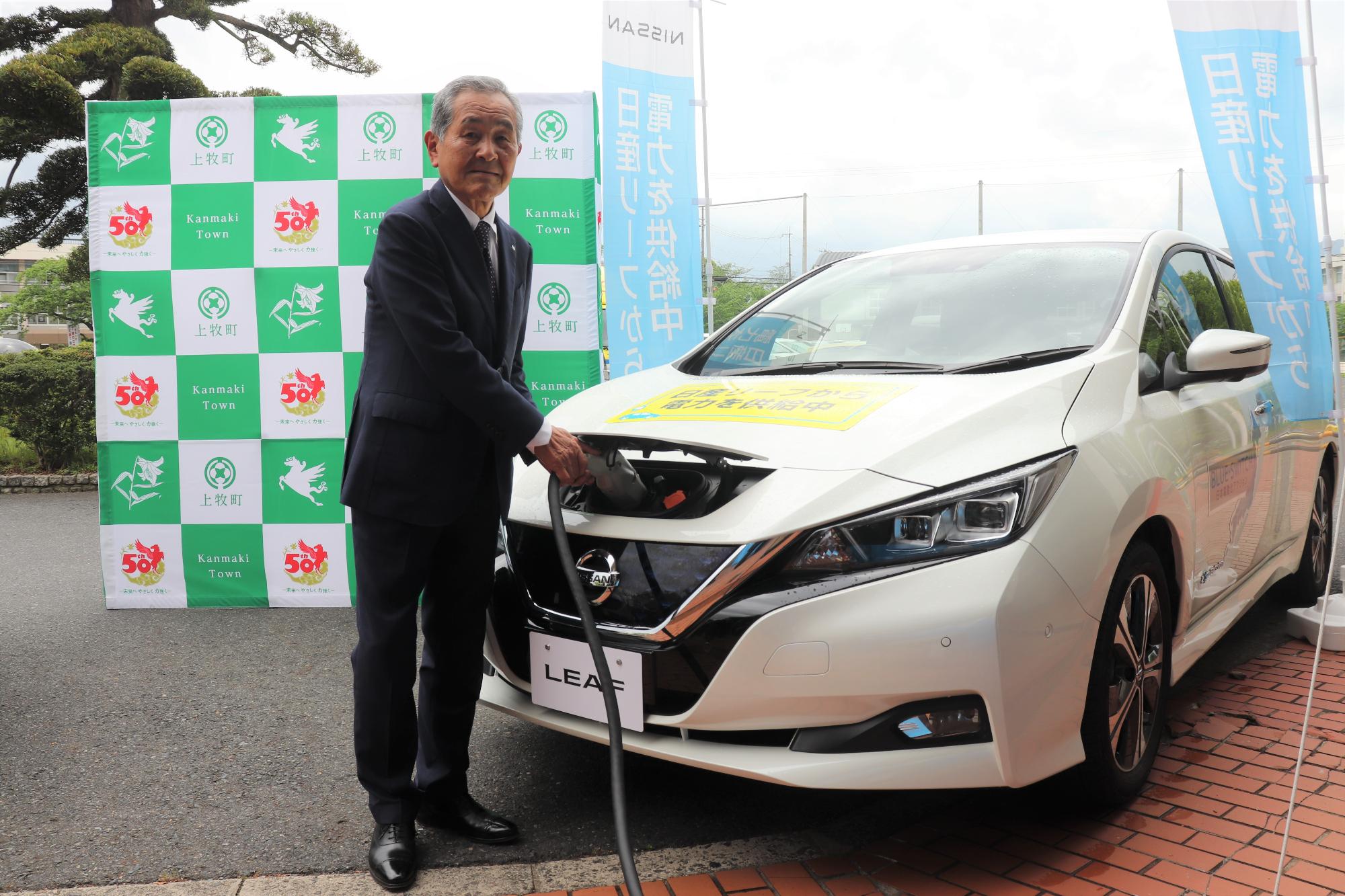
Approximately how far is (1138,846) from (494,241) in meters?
2.07

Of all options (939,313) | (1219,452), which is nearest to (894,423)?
(939,313)

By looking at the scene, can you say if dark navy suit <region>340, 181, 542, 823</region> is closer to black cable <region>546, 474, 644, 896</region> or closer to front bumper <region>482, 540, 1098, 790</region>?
black cable <region>546, 474, 644, 896</region>

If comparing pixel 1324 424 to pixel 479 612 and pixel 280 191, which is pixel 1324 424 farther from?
pixel 280 191

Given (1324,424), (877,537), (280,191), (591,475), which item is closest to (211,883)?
(591,475)

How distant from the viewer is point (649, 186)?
19.1 feet

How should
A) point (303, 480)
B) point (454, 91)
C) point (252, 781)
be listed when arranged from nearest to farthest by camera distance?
point (454, 91) → point (252, 781) → point (303, 480)

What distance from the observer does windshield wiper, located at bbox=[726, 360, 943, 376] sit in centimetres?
274

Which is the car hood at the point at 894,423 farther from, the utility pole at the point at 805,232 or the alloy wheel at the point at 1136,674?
the utility pole at the point at 805,232

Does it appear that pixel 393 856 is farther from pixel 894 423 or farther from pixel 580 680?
pixel 894 423

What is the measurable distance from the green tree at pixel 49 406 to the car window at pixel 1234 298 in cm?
974

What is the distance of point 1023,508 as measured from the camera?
2.07 meters

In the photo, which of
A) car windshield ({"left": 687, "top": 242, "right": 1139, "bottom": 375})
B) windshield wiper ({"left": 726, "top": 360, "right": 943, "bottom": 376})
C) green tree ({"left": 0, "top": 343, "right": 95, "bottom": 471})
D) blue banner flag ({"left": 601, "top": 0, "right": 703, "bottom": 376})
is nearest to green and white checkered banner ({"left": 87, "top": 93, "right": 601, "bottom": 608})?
blue banner flag ({"left": 601, "top": 0, "right": 703, "bottom": 376})

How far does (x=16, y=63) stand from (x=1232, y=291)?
11.9m

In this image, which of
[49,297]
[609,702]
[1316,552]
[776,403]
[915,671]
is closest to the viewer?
[915,671]
